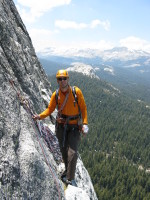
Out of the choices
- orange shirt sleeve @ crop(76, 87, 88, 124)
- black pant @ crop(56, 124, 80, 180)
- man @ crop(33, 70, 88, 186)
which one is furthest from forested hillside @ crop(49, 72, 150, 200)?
orange shirt sleeve @ crop(76, 87, 88, 124)

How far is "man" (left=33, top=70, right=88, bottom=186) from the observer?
9719mm

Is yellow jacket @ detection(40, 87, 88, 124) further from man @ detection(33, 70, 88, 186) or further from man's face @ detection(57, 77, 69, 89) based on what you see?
man's face @ detection(57, 77, 69, 89)

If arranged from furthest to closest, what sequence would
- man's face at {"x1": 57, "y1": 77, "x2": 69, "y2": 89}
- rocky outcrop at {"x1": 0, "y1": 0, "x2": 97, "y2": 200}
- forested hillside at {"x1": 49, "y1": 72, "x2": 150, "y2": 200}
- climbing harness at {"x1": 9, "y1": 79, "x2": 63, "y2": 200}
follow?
forested hillside at {"x1": 49, "y1": 72, "x2": 150, "y2": 200} → climbing harness at {"x1": 9, "y1": 79, "x2": 63, "y2": 200} → man's face at {"x1": 57, "y1": 77, "x2": 69, "y2": 89} → rocky outcrop at {"x1": 0, "y1": 0, "x2": 97, "y2": 200}

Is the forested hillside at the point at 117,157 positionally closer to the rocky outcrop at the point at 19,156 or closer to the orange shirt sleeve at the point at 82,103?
the orange shirt sleeve at the point at 82,103

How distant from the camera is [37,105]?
13.6 m

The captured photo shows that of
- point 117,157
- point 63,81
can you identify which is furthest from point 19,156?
point 117,157

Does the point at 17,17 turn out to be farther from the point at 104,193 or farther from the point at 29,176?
the point at 104,193

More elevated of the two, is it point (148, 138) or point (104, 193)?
point (104, 193)

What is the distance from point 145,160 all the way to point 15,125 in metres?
129

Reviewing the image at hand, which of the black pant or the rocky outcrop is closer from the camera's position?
the rocky outcrop

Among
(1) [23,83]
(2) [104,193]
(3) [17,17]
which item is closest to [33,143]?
(1) [23,83]

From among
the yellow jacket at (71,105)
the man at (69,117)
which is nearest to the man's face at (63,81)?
the man at (69,117)

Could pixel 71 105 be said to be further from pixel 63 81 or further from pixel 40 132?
pixel 40 132

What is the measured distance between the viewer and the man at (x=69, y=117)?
383 inches
